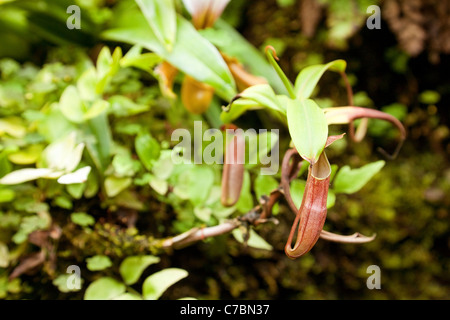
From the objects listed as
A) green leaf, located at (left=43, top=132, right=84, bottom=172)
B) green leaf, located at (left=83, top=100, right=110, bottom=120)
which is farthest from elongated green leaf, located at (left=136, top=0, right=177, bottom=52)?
green leaf, located at (left=43, top=132, right=84, bottom=172)

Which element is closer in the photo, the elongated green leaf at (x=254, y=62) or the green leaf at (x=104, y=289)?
the green leaf at (x=104, y=289)

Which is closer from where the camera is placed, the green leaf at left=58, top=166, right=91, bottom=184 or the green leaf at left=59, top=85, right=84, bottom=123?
the green leaf at left=58, top=166, right=91, bottom=184

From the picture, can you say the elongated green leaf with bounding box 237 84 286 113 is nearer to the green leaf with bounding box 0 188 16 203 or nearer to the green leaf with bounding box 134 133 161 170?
the green leaf with bounding box 134 133 161 170

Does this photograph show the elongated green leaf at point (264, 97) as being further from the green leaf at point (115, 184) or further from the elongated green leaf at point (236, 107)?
the green leaf at point (115, 184)

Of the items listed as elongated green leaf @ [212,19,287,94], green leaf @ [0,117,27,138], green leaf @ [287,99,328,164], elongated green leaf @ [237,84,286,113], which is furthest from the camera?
elongated green leaf @ [212,19,287,94]

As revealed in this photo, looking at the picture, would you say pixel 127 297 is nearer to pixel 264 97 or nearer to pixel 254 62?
pixel 264 97

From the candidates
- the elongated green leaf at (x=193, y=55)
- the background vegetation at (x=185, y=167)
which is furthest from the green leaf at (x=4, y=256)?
the elongated green leaf at (x=193, y=55)

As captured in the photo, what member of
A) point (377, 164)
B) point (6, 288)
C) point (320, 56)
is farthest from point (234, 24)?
point (6, 288)
